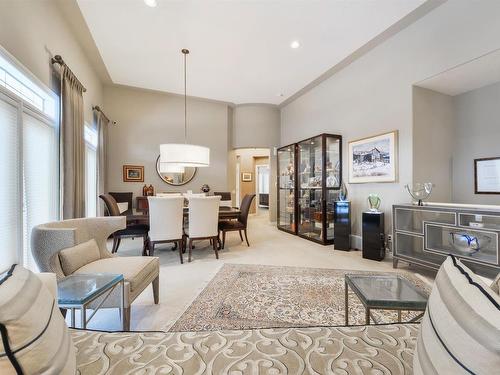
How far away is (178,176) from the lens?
595 centimetres

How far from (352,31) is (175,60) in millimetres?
2966

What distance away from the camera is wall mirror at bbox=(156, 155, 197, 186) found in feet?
19.0

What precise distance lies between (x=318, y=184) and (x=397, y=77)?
2.23m

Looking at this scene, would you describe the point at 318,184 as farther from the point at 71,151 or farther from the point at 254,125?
the point at 71,151

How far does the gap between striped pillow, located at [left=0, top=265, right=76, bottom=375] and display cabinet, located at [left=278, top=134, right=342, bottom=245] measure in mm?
4289

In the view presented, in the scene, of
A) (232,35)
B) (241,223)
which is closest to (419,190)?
(241,223)

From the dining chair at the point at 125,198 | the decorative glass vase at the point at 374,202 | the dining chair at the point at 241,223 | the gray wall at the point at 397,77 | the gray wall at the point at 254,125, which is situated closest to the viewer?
the gray wall at the point at 397,77

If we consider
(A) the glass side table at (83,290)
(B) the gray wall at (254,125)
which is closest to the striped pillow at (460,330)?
(A) the glass side table at (83,290)

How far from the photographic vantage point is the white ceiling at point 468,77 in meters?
2.65

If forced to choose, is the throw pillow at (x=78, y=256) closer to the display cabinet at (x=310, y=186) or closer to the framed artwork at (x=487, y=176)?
the display cabinet at (x=310, y=186)

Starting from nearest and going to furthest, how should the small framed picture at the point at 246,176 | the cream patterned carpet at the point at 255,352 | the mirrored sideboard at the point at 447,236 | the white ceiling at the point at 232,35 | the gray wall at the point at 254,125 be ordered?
the cream patterned carpet at the point at 255,352, the mirrored sideboard at the point at 447,236, the white ceiling at the point at 232,35, the gray wall at the point at 254,125, the small framed picture at the point at 246,176

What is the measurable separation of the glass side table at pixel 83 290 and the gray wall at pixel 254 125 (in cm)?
545

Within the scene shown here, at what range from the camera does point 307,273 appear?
294 centimetres

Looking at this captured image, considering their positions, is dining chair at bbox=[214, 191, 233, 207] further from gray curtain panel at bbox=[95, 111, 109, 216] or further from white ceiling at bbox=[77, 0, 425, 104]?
white ceiling at bbox=[77, 0, 425, 104]
